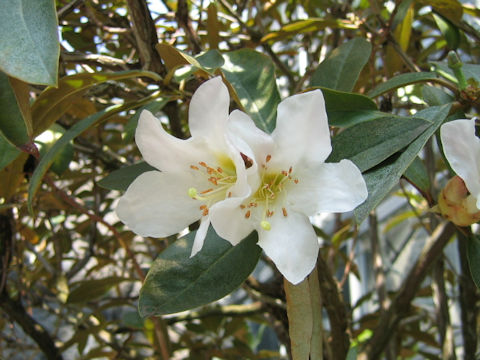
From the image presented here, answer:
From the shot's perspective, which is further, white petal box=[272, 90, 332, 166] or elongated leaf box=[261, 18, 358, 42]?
elongated leaf box=[261, 18, 358, 42]

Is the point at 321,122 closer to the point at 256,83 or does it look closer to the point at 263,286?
the point at 256,83

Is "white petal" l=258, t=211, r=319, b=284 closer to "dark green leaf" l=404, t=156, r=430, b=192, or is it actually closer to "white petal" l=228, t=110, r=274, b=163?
"white petal" l=228, t=110, r=274, b=163

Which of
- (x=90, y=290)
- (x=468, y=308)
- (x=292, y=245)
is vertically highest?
(x=292, y=245)

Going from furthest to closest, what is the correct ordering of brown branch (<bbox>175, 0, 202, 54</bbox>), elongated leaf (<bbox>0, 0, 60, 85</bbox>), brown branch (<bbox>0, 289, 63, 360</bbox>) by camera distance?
brown branch (<bbox>0, 289, 63, 360</bbox>)
brown branch (<bbox>175, 0, 202, 54</bbox>)
elongated leaf (<bbox>0, 0, 60, 85</bbox>)

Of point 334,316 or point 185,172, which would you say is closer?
point 185,172

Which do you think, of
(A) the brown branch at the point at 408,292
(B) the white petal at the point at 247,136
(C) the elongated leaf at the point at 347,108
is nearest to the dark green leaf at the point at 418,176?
(C) the elongated leaf at the point at 347,108

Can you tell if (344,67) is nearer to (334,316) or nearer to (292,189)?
(292,189)

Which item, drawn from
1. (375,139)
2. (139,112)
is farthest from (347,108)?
(139,112)

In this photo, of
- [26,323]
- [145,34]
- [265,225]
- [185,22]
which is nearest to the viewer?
[265,225]

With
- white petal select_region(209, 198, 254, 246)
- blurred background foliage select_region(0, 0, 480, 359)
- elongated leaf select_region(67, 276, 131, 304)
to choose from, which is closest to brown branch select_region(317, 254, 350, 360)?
blurred background foliage select_region(0, 0, 480, 359)
